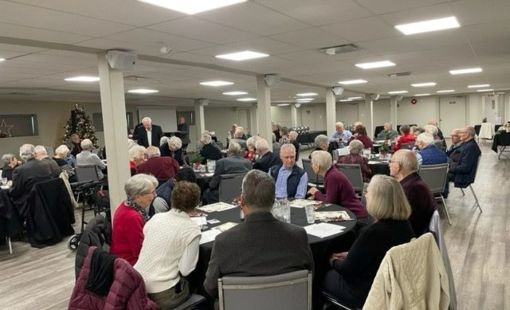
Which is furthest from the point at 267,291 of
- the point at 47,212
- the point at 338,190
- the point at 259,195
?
the point at 47,212

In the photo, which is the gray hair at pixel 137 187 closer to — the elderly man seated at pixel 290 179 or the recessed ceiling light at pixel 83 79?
the elderly man seated at pixel 290 179

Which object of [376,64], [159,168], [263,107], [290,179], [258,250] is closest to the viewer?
[258,250]

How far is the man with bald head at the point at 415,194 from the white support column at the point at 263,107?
527 centimetres

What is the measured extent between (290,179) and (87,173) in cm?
441

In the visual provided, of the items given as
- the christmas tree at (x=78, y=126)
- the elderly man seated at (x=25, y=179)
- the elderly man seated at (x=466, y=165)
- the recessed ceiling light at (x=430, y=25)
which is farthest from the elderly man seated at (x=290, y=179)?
the christmas tree at (x=78, y=126)

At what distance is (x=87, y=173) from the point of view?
6789 millimetres

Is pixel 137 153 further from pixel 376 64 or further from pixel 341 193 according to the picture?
pixel 376 64

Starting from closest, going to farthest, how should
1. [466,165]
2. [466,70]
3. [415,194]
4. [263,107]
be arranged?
[415,194] < [466,165] < [263,107] < [466,70]

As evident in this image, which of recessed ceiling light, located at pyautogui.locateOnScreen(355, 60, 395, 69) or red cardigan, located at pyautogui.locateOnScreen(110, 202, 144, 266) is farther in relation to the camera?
recessed ceiling light, located at pyautogui.locateOnScreen(355, 60, 395, 69)

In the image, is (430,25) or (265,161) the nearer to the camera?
(430,25)

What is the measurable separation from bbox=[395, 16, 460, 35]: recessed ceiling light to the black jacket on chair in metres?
4.80

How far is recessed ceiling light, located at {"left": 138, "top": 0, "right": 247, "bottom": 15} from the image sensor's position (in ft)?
10.1

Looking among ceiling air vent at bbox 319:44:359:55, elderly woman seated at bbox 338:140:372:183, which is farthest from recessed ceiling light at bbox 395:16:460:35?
elderly woman seated at bbox 338:140:372:183

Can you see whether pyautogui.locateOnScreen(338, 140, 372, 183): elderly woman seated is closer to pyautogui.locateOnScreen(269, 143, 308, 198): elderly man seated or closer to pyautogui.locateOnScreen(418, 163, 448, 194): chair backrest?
pyautogui.locateOnScreen(418, 163, 448, 194): chair backrest
